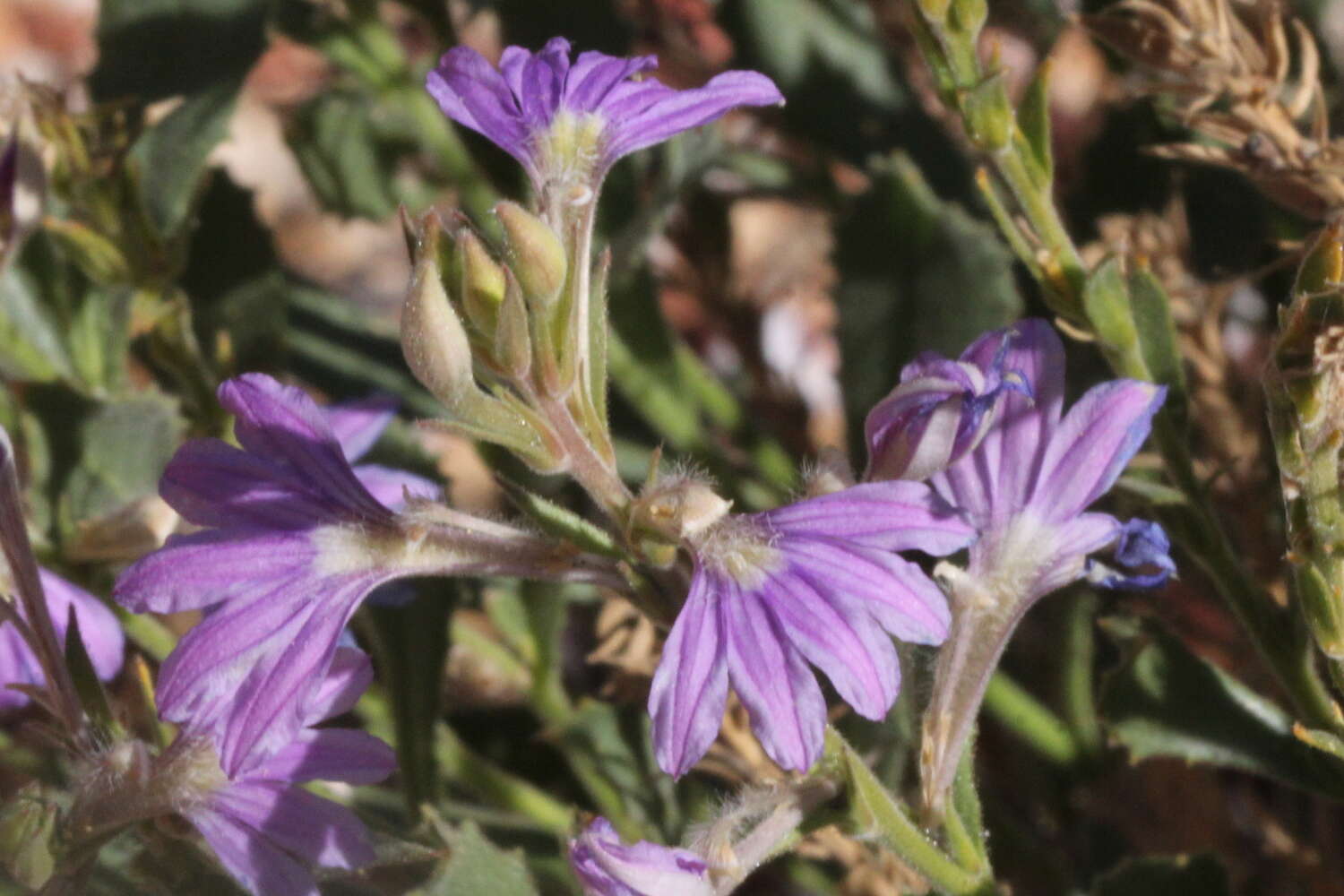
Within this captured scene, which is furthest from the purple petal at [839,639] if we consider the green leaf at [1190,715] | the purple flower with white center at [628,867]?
the green leaf at [1190,715]

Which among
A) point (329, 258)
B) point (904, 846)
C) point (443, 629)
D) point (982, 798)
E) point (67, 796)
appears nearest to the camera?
point (904, 846)

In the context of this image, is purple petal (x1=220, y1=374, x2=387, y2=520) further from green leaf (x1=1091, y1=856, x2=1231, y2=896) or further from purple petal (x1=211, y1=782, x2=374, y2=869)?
green leaf (x1=1091, y1=856, x2=1231, y2=896)

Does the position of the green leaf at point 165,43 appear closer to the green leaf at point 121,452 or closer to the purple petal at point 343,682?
the green leaf at point 121,452

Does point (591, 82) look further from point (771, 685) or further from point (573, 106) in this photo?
point (771, 685)

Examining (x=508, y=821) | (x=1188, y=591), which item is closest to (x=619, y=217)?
(x=508, y=821)

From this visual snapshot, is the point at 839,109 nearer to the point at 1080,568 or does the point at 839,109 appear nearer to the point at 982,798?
the point at 982,798

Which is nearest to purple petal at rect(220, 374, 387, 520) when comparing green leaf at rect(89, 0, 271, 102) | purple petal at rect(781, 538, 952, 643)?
purple petal at rect(781, 538, 952, 643)
